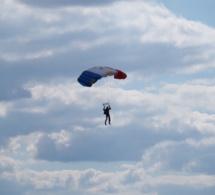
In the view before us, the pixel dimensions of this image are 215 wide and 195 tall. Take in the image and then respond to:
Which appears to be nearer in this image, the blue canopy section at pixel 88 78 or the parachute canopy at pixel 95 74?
the blue canopy section at pixel 88 78

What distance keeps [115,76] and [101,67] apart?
303 cm

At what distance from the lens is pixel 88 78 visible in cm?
13962

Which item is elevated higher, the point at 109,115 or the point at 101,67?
the point at 101,67

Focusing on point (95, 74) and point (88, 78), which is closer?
point (88, 78)

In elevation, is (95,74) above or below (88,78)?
above

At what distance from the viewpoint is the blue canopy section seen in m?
138

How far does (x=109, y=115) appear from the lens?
463 feet

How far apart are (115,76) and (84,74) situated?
5895 mm

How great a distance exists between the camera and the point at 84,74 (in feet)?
465

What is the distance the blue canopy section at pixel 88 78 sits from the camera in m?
138

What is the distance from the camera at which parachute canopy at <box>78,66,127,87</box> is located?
456 feet

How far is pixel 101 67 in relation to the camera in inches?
5635

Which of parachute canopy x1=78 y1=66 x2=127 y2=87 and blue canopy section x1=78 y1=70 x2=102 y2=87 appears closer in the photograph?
blue canopy section x1=78 y1=70 x2=102 y2=87

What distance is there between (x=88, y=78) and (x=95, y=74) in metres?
1.46
